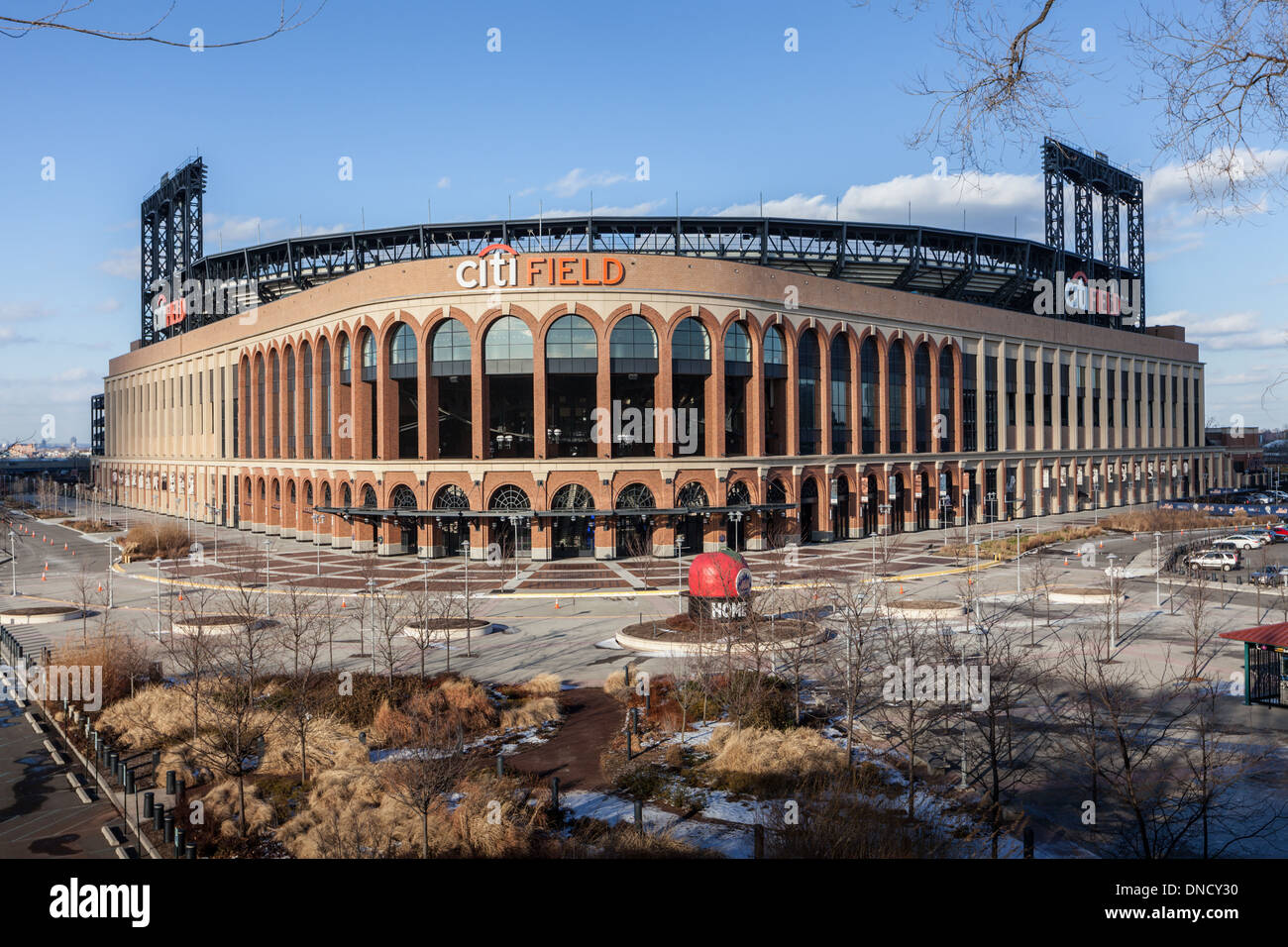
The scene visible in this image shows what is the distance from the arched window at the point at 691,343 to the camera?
5897cm

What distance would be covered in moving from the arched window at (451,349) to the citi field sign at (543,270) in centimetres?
412

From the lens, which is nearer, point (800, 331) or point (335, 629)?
point (335, 629)

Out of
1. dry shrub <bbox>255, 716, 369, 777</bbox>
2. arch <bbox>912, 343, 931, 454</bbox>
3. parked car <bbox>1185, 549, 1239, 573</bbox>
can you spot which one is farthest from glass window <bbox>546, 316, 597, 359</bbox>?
parked car <bbox>1185, 549, 1239, 573</bbox>

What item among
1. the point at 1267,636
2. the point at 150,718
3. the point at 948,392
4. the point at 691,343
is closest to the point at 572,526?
the point at 691,343

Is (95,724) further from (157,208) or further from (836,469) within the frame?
(157,208)

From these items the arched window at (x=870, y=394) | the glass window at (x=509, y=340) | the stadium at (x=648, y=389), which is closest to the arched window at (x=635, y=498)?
the stadium at (x=648, y=389)

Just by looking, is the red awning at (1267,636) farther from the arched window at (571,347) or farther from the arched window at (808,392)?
the arched window at (808,392)

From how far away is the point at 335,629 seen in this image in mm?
35438

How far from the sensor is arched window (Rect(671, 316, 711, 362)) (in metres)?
59.0

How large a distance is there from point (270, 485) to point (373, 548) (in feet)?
65.7

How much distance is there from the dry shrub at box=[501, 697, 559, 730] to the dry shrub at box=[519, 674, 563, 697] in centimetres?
134

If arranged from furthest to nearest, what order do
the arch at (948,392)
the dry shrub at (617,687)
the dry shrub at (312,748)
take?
the arch at (948,392), the dry shrub at (617,687), the dry shrub at (312,748)

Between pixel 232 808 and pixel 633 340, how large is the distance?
44910 mm
